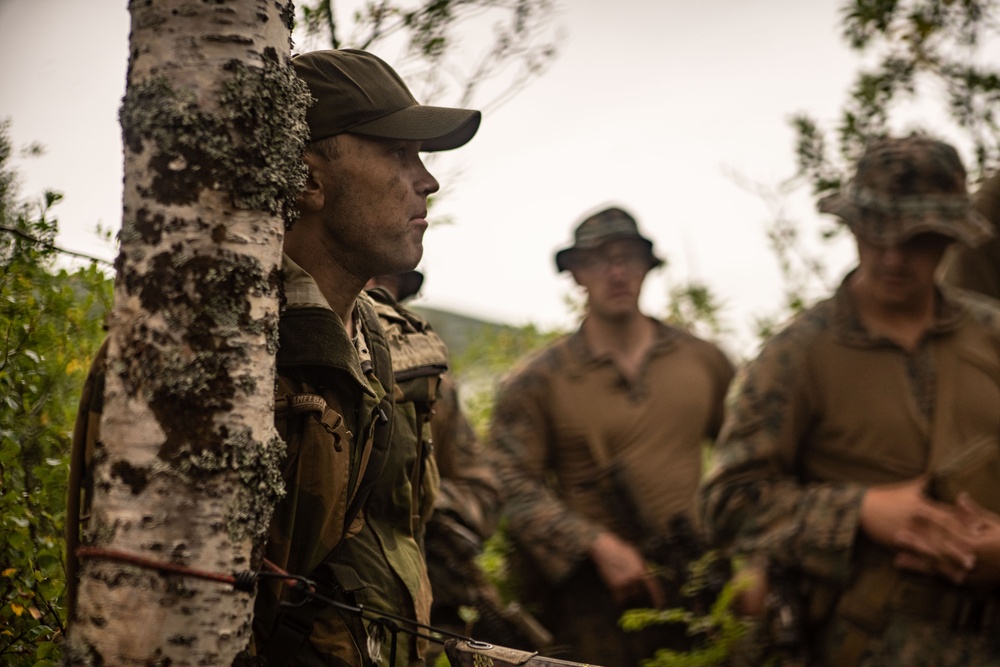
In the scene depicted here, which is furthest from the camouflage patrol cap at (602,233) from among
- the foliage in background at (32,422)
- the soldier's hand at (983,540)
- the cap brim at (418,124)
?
the cap brim at (418,124)

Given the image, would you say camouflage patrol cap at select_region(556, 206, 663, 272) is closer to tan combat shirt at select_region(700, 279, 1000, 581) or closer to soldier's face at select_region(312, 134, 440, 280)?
tan combat shirt at select_region(700, 279, 1000, 581)

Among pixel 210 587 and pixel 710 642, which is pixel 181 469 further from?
pixel 710 642

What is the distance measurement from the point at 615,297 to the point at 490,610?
1.96 meters

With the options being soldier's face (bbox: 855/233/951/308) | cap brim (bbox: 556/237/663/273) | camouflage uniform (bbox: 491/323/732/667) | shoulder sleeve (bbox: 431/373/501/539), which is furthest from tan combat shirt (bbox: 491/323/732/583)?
soldier's face (bbox: 855/233/951/308)

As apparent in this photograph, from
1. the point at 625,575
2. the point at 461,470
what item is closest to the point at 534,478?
the point at 461,470

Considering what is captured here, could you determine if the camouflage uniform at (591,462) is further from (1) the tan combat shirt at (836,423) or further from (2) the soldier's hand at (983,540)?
(2) the soldier's hand at (983,540)

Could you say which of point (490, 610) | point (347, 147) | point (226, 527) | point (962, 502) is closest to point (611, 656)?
point (490, 610)

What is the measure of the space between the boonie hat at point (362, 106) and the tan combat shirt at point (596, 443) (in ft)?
11.3

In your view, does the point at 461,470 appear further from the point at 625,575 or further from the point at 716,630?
the point at 716,630

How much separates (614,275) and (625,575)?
5.86ft

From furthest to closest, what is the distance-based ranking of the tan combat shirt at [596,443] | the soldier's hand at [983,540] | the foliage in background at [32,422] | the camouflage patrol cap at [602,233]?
the camouflage patrol cap at [602,233] < the tan combat shirt at [596,443] < the soldier's hand at [983,540] < the foliage in background at [32,422]

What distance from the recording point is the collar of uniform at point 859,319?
4.31m

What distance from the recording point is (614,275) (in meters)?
6.62

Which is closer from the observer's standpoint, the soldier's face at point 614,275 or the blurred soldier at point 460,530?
the blurred soldier at point 460,530
